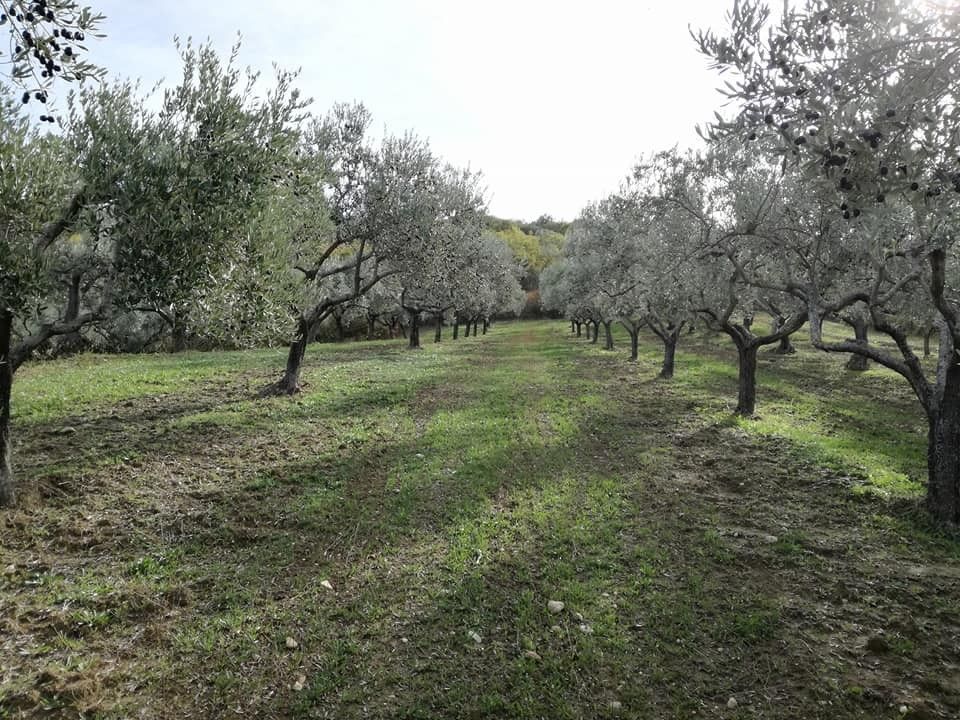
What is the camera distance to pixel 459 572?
8.39 m

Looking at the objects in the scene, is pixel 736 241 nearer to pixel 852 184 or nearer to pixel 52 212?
pixel 852 184

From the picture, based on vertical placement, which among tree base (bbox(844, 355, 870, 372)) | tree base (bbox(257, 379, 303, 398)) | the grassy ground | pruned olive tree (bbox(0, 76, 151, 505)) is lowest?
the grassy ground

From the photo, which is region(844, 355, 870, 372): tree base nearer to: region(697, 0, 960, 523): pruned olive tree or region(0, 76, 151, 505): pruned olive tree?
region(697, 0, 960, 523): pruned olive tree

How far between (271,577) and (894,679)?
26.5 ft

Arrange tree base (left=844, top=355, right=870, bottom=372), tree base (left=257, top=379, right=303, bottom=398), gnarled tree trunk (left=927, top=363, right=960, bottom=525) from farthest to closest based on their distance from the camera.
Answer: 1. tree base (left=844, top=355, right=870, bottom=372)
2. tree base (left=257, top=379, right=303, bottom=398)
3. gnarled tree trunk (left=927, top=363, right=960, bottom=525)

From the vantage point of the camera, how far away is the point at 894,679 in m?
6.25

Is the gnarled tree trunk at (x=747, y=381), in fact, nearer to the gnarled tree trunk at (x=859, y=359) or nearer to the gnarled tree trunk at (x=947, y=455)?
the gnarled tree trunk at (x=947, y=455)

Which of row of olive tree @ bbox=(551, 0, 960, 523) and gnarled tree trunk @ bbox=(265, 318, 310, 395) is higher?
row of olive tree @ bbox=(551, 0, 960, 523)

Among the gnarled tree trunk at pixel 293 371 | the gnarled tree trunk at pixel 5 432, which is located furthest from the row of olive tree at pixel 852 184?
the gnarled tree trunk at pixel 293 371

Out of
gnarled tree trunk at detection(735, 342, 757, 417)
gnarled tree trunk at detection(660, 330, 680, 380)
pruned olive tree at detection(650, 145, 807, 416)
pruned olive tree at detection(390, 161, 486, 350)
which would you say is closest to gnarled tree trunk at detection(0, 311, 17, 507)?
pruned olive tree at detection(390, 161, 486, 350)

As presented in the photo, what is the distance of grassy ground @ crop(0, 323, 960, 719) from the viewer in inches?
236

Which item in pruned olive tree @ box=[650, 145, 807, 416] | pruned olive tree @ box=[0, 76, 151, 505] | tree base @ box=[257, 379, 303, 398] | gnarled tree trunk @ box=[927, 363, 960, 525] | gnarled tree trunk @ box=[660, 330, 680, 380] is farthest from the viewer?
gnarled tree trunk @ box=[660, 330, 680, 380]

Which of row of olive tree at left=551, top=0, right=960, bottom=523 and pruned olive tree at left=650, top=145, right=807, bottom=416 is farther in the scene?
pruned olive tree at left=650, top=145, right=807, bottom=416

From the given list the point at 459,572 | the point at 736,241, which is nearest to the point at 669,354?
the point at 736,241
